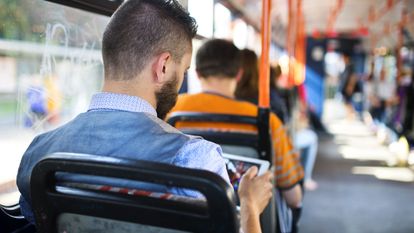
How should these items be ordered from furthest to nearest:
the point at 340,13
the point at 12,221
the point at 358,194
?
the point at 340,13 < the point at 358,194 < the point at 12,221

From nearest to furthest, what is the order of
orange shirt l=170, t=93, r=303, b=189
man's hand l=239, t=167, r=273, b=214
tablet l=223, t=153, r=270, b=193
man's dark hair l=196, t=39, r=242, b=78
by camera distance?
man's hand l=239, t=167, r=273, b=214
tablet l=223, t=153, r=270, b=193
orange shirt l=170, t=93, r=303, b=189
man's dark hair l=196, t=39, r=242, b=78

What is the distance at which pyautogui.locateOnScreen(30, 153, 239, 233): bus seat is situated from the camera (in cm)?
81

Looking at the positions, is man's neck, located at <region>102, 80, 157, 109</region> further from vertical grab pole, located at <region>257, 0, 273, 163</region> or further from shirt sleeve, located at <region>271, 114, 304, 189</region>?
shirt sleeve, located at <region>271, 114, 304, 189</region>

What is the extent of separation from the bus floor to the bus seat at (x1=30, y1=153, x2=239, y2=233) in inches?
113

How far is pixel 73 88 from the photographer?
5.74 ft

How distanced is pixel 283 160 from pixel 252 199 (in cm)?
91

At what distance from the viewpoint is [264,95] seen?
1863mm

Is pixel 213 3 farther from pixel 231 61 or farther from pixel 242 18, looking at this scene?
pixel 242 18

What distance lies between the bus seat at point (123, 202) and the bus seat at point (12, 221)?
0.41 m

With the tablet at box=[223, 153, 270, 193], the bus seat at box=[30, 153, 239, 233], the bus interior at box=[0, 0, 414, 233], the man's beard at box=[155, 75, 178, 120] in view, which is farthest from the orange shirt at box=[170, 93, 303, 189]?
the bus seat at box=[30, 153, 239, 233]

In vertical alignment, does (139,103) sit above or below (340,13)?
below

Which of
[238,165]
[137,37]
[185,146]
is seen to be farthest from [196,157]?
[238,165]

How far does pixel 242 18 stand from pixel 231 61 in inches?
87.4

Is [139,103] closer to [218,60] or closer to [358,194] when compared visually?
[218,60]
